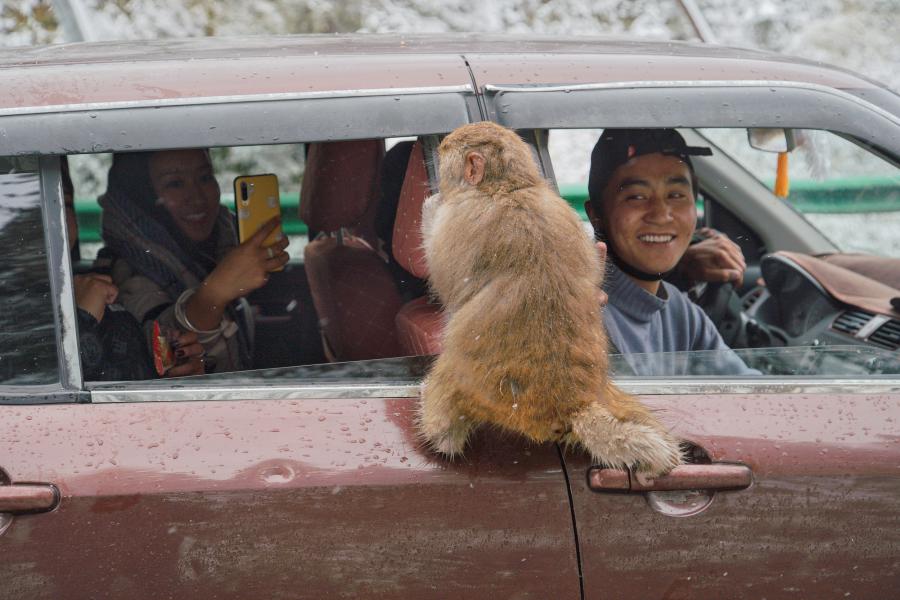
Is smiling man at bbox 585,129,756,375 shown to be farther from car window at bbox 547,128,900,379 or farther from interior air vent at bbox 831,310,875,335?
interior air vent at bbox 831,310,875,335

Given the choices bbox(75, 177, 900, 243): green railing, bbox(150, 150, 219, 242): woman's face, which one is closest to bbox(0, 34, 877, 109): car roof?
bbox(150, 150, 219, 242): woman's face

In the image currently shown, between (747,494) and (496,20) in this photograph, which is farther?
(496,20)

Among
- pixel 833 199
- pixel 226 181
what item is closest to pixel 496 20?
pixel 833 199

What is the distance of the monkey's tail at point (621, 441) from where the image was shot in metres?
1.99

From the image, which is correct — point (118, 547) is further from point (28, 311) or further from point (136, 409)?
point (28, 311)

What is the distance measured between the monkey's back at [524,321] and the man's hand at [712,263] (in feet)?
5.61

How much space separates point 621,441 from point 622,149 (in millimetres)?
1152

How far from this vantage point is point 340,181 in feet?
9.71

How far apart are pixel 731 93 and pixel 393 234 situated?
985 millimetres

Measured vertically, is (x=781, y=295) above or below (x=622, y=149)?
below

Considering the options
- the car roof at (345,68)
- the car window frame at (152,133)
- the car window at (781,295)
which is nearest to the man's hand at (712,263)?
the car window at (781,295)

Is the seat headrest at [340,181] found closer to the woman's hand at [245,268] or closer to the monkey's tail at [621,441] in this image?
the woman's hand at [245,268]

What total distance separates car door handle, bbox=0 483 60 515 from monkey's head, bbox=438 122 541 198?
110 centimetres

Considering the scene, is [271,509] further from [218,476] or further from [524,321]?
[524,321]
